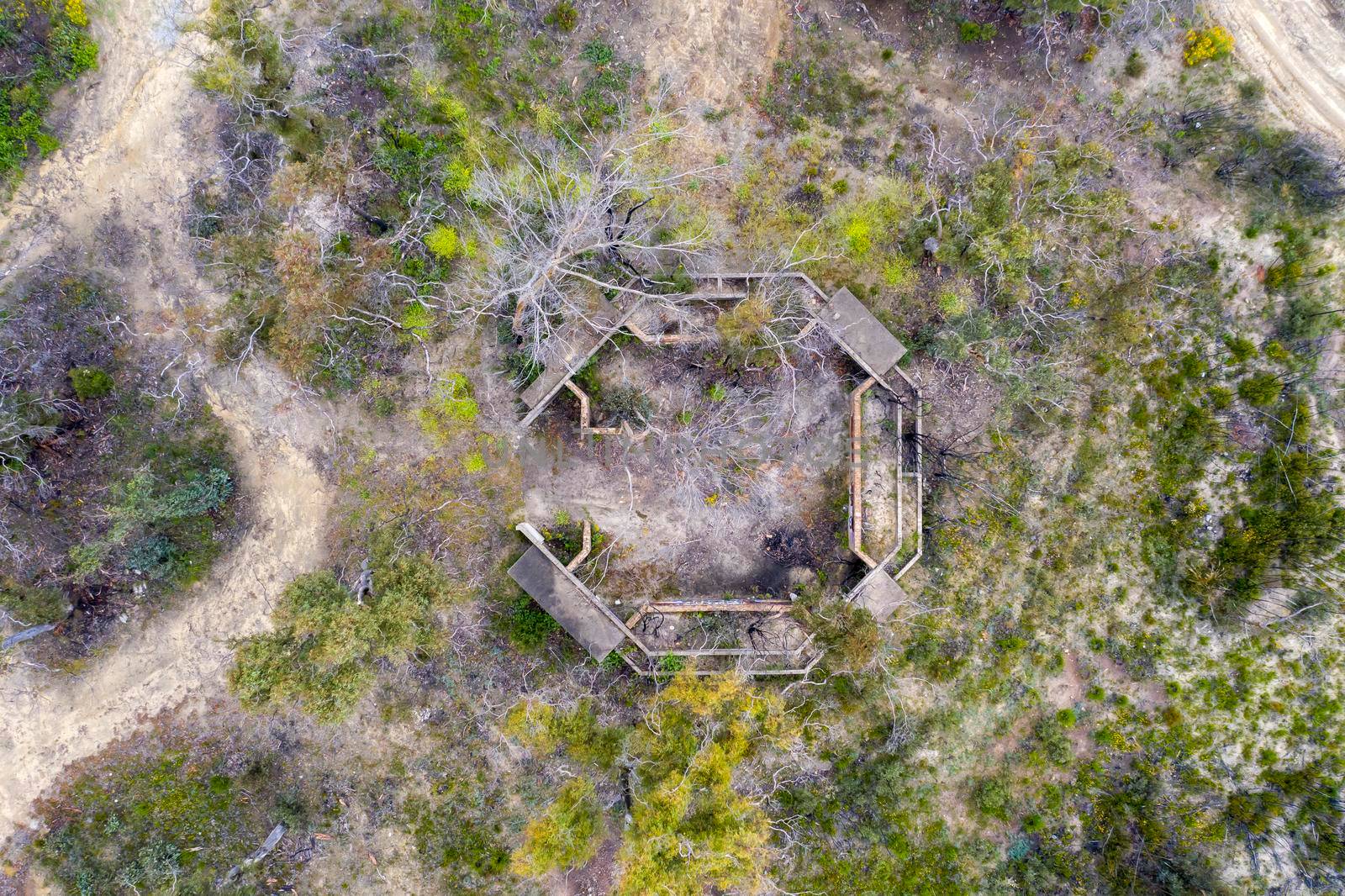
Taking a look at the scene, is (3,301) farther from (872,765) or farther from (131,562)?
(872,765)

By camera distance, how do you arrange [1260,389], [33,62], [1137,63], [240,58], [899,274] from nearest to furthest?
[33,62] → [240,58] → [1260,389] → [1137,63] → [899,274]

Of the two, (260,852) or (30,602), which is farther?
(260,852)

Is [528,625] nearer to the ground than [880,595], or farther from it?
nearer to the ground

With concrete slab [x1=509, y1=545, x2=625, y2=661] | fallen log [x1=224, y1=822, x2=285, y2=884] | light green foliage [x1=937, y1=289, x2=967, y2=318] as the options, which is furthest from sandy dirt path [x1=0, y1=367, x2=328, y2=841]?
light green foliage [x1=937, y1=289, x2=967, y2=318]

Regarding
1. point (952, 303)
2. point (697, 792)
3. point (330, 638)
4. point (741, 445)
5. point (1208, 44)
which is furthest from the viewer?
point (741, 445)

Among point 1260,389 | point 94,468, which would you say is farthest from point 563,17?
point 1260,389

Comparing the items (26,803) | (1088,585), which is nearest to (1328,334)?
(1088,585)

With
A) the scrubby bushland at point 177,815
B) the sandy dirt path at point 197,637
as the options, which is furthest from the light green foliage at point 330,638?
the scrubby bushland at point 177,815

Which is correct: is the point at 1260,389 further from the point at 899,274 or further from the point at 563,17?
the point at 563,17
